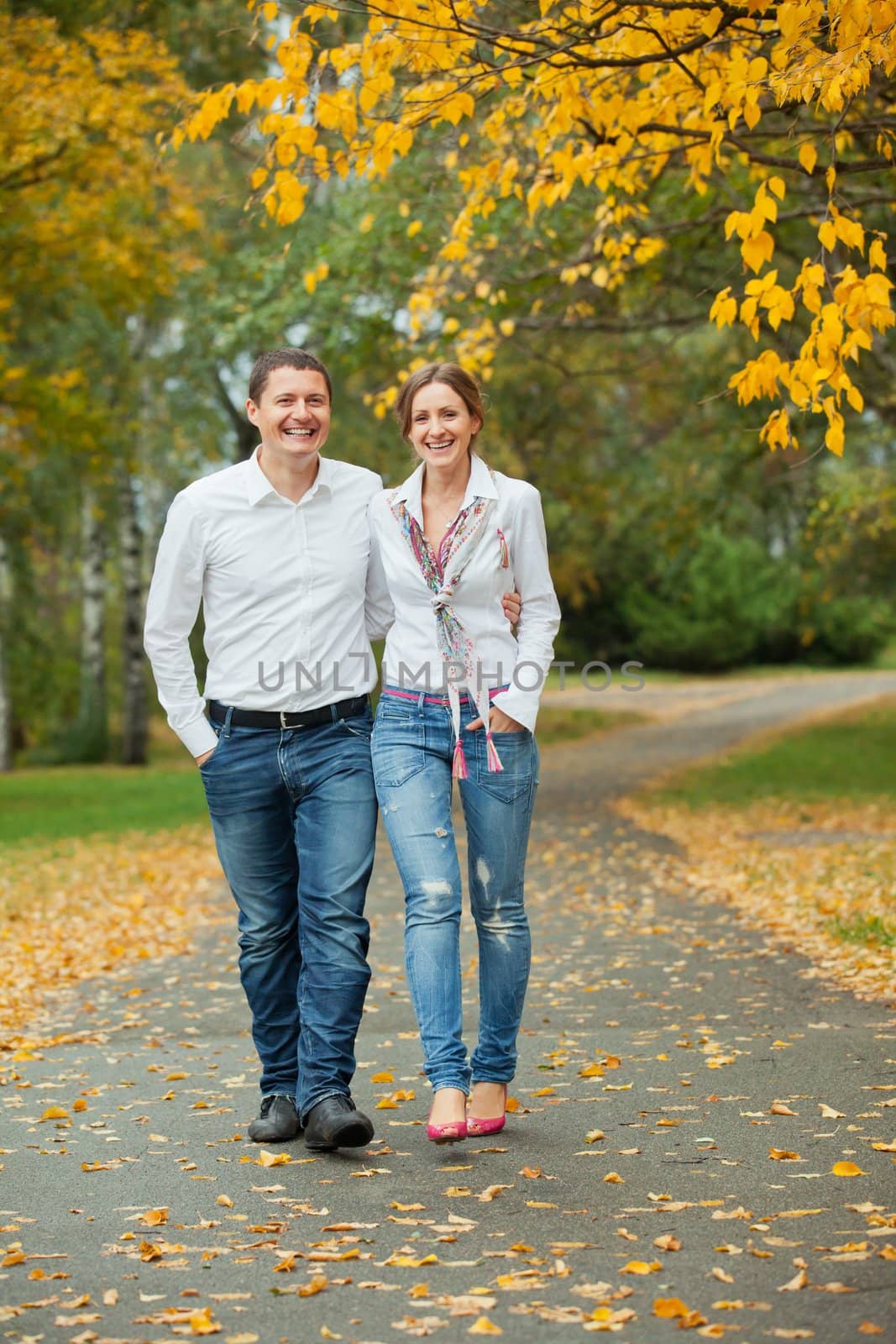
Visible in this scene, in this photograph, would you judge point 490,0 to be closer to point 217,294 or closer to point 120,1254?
point 120,1254

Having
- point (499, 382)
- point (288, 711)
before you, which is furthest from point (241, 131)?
point (499, 382)

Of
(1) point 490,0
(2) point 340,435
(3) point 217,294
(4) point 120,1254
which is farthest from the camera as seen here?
(2) point 340,435

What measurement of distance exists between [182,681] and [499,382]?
17770 mm

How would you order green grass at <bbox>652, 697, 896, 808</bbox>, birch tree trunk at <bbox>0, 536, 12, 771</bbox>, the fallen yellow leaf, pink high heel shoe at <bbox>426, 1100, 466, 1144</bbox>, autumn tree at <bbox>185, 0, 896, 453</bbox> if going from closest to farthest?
the fallen yellow leaf → pink high heel shoe at <bbox>426, 1100, 466, 1144</bbox> → autumn tree at <bbox>185, 0, 896, 453</bbox> → green grass at <bbox>652, 697, 896, 808</bbox> → birch tree trunk at <bbox>0, 536, 12, 771</bbox>

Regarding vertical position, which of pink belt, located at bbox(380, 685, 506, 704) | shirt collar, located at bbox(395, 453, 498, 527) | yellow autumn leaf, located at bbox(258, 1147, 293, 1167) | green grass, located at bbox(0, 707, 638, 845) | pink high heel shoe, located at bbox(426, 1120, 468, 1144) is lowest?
green grass, located at bbox(0, 707, 638, 845)

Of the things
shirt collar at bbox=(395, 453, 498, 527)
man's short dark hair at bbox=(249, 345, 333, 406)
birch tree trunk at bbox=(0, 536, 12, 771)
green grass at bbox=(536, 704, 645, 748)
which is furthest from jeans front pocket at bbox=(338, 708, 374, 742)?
green grass at bbox=(536, 704, 645, 748)

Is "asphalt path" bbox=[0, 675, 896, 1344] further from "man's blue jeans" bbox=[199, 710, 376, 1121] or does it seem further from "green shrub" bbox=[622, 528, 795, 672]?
"green shrub" bbox=[622, 528, 795, 672]

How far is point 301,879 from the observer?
4973mm

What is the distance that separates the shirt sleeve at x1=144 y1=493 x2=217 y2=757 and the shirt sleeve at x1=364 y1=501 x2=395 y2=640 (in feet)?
1.74

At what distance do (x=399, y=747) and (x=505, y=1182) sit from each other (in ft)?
4.21

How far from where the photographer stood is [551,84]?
661cm

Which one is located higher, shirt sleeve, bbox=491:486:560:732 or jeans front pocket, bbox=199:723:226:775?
shirt sleeve, bbox=491:486:560:732

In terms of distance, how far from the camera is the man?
4.88 m

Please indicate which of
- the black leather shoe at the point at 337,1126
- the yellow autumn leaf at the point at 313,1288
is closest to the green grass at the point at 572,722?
the black leather shoe at the point at 337,1126
